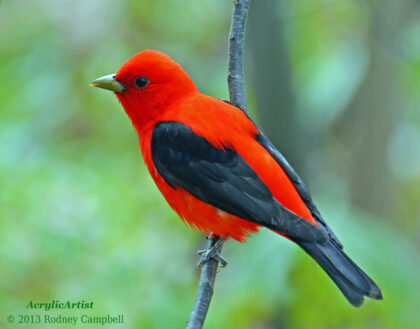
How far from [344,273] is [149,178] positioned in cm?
325

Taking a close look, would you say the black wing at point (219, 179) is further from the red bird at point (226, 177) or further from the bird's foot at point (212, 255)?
the bird's foot at point (212, 255)

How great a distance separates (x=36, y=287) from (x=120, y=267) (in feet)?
3.32

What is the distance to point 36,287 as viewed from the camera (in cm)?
516

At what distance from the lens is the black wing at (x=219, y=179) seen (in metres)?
3.63

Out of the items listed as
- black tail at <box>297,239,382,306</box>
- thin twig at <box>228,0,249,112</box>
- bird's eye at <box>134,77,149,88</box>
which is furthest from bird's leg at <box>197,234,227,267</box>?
bird's eye at <box>134,77,149,88</box>

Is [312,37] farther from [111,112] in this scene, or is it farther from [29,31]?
[29,31]

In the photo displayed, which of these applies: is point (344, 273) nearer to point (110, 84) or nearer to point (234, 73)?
point (234, 73)

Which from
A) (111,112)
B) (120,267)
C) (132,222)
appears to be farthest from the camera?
(111,112)

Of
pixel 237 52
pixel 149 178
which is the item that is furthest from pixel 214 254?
pixel 149 178

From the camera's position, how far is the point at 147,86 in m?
4.51

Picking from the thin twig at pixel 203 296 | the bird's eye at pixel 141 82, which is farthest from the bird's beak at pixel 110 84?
the thin twig at pixel 203 296

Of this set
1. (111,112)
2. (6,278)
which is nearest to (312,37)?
(111,112)

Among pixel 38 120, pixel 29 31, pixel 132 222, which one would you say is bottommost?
pixel 132 222

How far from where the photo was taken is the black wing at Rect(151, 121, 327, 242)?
3.63 m
